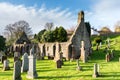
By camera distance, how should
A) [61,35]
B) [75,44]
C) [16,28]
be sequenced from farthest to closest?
1. [16,28]
2. [61,35]
3. [75,44]

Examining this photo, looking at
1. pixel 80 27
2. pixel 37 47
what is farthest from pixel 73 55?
pixel 37 47

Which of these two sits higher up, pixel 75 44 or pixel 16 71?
pixel 75 44

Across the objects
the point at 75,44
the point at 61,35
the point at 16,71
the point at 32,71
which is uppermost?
the point at 61,35

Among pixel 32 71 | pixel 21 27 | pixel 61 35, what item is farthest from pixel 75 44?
pixel 21 27

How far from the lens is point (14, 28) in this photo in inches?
3755

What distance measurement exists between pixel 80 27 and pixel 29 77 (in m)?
27.6

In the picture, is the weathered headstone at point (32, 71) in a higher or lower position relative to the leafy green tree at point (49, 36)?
lower

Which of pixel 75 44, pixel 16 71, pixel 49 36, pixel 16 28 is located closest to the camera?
pixel 16 71

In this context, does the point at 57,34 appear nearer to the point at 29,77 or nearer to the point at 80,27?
the point at 80,27

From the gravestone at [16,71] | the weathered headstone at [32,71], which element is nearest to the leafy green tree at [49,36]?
the weathered headstone at [32,71]

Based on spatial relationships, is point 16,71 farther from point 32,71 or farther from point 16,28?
point 16,28

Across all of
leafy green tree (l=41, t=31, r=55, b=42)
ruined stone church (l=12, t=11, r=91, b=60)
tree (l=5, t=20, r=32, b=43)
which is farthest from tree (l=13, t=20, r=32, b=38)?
ruined stone church (l=12, t=11, r=91, b=60)

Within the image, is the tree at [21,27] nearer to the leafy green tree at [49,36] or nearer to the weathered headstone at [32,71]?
the leafy green tree at [49,36]

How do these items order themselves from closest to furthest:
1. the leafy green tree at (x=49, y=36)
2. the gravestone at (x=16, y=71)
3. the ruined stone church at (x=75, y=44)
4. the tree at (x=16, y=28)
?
the gravestone at (x=16, y=71) < the ruined stone church at (x=75, y=44) < the leafy green tree at (x=49, y=36) < the tree at (x=16, y=28)
